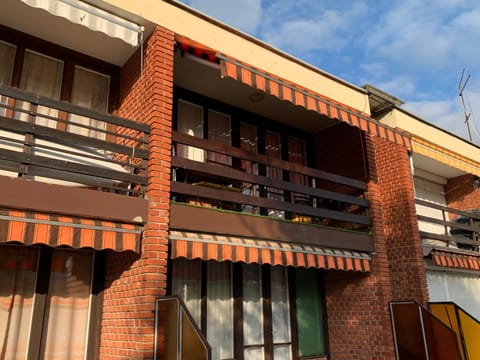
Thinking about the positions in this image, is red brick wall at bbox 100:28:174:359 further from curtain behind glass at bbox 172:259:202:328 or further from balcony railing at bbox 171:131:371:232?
curtain behind glass at bbox 172:259:202:328

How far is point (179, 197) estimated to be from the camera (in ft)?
28.0

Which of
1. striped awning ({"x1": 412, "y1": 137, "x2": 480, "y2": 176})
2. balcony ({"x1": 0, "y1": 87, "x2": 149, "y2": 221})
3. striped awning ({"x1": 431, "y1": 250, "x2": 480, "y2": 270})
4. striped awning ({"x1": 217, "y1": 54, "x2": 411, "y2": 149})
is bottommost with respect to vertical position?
striped awning ({"x1": 431, "y1": 250, "x2": 480, "y2": 270})

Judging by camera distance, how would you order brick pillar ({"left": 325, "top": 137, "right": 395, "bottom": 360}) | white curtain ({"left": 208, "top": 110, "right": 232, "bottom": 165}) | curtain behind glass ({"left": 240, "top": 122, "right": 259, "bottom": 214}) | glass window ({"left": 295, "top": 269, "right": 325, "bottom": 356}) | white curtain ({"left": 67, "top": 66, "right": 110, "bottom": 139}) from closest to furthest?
white curtain ({"left": 67, "top": 66, "right": 110, "bottom": 139})
brick pillar ({"left": 325, "top": 137, "right": 395, "bottom": 360})
white curtain ({"left": 208, "top": 110, "right": 232, "bottom": 165})
glass window ({"left": 295, "top": 269, "right": 325, "bottom": 356})
curtain behind glass ({"left": 240, "top": 122, "right": 259, "bottom": 214})

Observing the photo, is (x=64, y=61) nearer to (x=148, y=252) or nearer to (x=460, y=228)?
(x=148, y=252)

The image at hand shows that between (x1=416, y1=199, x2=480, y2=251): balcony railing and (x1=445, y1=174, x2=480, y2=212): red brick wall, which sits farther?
(x1=445, y1=174, x2=480, y2=212): red brick wall

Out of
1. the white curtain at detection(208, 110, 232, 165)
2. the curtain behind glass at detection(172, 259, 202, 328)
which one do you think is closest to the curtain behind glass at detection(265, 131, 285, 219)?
the white curtain at detection(208, 110, 232, 165)

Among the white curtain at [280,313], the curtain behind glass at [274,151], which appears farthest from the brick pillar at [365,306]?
the curtain behind glass at [274,151]

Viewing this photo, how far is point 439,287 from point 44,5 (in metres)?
12.1

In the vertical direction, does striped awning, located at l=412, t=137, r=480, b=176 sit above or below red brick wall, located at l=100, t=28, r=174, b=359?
above

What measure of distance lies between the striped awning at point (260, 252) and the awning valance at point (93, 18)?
11.3 feet

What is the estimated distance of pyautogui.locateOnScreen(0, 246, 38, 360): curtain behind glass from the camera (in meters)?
6.37

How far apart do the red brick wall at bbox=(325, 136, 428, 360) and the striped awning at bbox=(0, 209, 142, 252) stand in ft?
19.7

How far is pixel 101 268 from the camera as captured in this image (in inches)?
291

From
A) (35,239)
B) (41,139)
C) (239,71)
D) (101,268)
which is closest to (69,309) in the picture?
(101,268)
